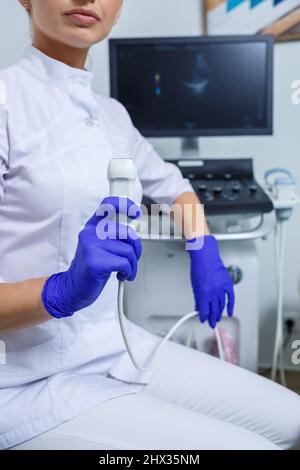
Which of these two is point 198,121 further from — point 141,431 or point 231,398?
point 141,431

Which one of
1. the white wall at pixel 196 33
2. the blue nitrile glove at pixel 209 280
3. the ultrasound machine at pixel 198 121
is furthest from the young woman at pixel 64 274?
the white wall at pixel 196 33

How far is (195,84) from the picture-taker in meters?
1.47

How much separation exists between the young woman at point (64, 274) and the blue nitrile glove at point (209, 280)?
0.69 ft

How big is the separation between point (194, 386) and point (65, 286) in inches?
17.4

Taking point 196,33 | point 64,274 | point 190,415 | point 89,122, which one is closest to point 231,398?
point 190,415

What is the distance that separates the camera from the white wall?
64.9 inches

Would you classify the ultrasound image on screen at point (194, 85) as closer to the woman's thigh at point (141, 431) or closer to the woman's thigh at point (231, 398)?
the woman's thigh at point (231, 398)

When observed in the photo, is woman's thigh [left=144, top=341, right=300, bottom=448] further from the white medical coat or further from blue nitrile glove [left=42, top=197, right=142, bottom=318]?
blue nitrile glove [left=42, top=197, right=142, bottom=318]

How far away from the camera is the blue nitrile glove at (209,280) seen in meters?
1.12

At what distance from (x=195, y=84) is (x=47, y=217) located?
782 mm

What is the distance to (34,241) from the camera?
0.88m

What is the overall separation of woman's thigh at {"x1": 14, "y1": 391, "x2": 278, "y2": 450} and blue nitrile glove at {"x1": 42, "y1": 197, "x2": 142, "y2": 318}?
0.20 meters

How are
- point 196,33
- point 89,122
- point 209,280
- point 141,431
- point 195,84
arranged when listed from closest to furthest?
point 141,431 < point 89,122 < point 209,280 < point 195,84 < point 196,33

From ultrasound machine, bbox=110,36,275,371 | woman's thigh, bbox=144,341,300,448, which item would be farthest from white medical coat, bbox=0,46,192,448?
ultrasound machine, bbox=110,36,275,371
